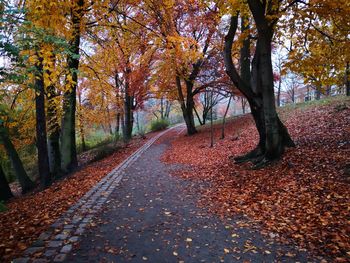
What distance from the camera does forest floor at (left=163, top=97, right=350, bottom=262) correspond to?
444 cm

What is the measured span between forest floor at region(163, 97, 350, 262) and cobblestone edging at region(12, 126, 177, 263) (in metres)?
2.47

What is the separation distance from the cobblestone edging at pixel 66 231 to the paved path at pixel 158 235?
0.02 m

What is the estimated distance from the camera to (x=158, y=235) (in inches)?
185

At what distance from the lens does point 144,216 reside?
562 centimetres

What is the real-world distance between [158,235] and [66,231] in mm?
1528

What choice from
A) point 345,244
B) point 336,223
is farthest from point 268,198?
point 345,244

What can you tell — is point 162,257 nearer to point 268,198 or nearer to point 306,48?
point 268,198

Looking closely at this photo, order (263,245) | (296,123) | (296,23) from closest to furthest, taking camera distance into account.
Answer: (263,245) < (296,23) < (296,123)

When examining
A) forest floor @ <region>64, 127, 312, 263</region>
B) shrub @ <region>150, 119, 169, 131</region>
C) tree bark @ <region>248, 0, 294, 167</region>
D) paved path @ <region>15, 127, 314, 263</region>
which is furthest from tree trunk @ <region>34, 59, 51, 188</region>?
shrub @ <region>150, 119, 169, 131</region>

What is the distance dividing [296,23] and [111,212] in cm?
767

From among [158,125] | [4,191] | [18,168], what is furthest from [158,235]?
[158,125]

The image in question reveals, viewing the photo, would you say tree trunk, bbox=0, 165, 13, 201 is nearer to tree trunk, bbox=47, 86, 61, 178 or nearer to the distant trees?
the distant trees

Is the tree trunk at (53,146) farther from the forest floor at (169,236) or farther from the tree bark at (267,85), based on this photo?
the tree bark at (267,85)

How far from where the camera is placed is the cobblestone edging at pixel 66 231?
3826 mm
